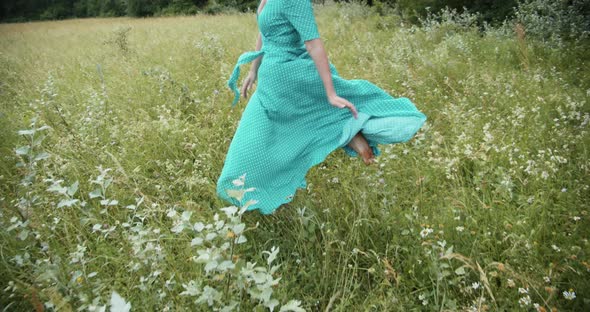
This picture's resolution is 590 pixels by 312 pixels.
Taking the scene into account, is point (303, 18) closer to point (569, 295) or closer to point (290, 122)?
point (290, 122)

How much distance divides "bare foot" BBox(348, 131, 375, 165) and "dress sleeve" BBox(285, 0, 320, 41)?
2.42 ft

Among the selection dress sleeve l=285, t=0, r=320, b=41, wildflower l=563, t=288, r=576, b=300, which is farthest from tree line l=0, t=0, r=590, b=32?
wildflower l=563, t=288, r=576, b=300

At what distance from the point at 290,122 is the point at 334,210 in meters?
0.73

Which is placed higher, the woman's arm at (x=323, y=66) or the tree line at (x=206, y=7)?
the woman's arm at (x=323, y=66)

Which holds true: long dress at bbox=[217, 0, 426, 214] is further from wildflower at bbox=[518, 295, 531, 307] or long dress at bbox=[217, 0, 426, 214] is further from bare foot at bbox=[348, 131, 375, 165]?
wildflower at bbox=[518, 295, 531, 307]

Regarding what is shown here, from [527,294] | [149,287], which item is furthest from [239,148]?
[527,294]

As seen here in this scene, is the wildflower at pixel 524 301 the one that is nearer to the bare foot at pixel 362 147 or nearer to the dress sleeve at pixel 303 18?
the bare foot at pixel 362 147

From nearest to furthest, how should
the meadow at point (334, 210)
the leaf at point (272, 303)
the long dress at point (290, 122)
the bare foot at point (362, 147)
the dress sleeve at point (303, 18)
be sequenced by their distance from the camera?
1. the leaf at point (272, 303)
2. the meadow at point (334, 210)
3. the dress sleeve at point (303, 18)
4. the long dress at point (290, 122)
5. the bare foot at point (362, 147)

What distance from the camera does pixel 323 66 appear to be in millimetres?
2191

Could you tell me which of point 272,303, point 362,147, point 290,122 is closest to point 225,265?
point 272,303

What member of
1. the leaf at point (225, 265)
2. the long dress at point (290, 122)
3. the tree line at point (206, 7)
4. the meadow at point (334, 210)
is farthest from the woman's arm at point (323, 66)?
the tree line at point (206, 7)

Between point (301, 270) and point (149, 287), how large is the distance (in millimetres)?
832

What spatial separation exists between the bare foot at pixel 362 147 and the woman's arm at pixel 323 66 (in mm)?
259

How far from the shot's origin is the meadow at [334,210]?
183cm
